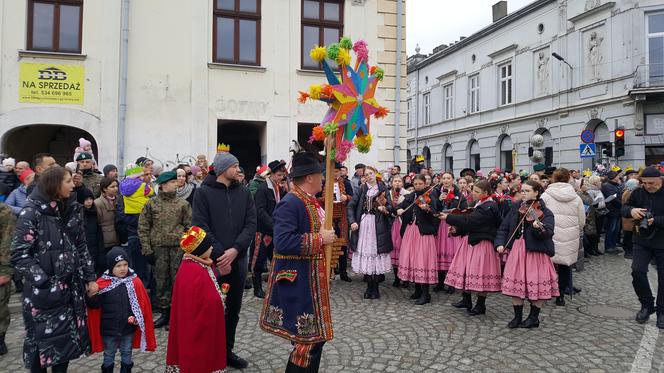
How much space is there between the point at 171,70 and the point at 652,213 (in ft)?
34.6

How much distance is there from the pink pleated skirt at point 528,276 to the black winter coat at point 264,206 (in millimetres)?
3373

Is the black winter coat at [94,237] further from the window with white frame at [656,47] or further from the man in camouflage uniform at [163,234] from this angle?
the window with white frame at [656,47]

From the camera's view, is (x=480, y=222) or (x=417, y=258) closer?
(x=480, y=222)

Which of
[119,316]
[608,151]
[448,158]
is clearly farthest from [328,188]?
[448,158]

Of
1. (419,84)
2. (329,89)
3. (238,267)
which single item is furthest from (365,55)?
(419,84)

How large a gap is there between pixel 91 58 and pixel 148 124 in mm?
2023

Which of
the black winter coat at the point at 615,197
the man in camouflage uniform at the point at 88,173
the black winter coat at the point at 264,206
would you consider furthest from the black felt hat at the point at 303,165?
the black winter coat at the point at 615,197

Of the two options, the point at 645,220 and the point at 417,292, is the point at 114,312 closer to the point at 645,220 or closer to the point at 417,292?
the point at 417,292

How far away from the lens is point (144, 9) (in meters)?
Result: 11.7

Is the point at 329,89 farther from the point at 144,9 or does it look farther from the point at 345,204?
the point at 144,9

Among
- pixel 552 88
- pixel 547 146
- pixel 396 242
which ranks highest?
pixel 552 88

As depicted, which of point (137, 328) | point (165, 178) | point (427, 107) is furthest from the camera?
point (427, 107)

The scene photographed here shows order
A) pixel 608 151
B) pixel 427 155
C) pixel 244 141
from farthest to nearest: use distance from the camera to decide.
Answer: pixel 427 155 → pixel 608 151 → pixel 244 141

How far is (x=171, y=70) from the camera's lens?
11922 mm
